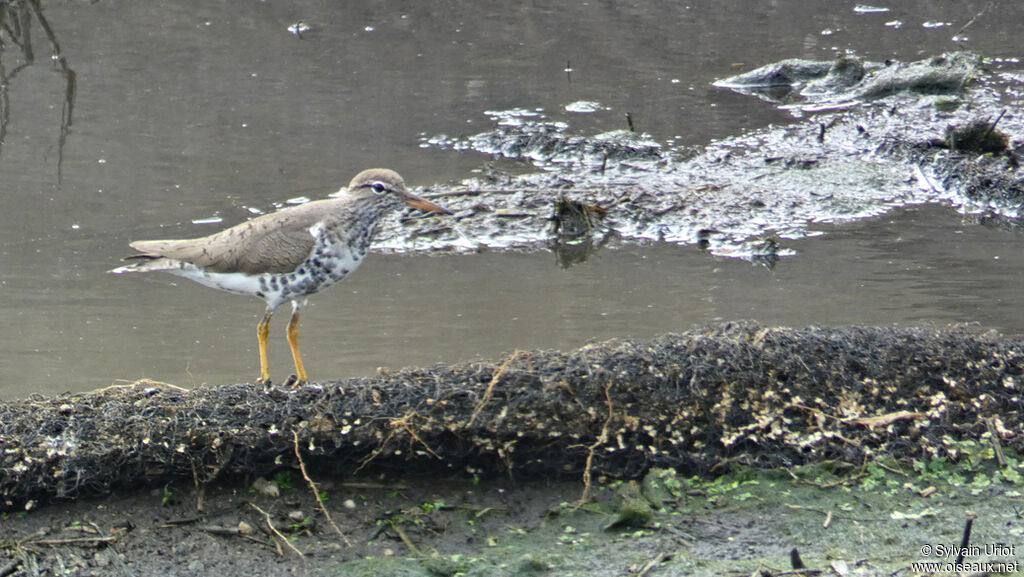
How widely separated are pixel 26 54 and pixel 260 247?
848cm

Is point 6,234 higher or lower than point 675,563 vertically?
lower

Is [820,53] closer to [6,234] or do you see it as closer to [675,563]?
[6,234]

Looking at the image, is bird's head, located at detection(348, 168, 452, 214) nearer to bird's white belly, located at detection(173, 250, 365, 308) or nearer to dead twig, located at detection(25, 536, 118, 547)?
bird's white belly, located at detection(173, 250, 365, 308)

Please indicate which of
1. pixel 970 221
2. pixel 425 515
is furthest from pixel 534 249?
pixel 425 515

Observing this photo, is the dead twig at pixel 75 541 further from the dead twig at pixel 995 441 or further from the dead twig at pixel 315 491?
the dead twig at pixel 995 441

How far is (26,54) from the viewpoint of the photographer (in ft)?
41.9

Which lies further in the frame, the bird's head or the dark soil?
the bird's head

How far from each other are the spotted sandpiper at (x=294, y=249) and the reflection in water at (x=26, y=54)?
4364 mm

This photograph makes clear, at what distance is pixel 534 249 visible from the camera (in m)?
8.35

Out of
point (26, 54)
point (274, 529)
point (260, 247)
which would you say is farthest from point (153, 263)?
point (26, 54)

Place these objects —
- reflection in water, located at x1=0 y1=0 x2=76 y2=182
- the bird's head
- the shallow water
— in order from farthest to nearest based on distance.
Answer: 1. reflection in water, located at x1=0 y1=0 x2=76 y2=182
2. the shallow water
3. the bird's head

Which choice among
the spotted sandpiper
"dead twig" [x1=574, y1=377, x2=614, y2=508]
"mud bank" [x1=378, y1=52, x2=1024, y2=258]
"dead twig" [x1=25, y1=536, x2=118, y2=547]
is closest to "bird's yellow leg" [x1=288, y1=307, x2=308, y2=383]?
the spotted sandpiper

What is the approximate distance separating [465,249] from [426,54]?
537cm

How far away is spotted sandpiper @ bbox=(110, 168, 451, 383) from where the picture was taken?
5.62m
